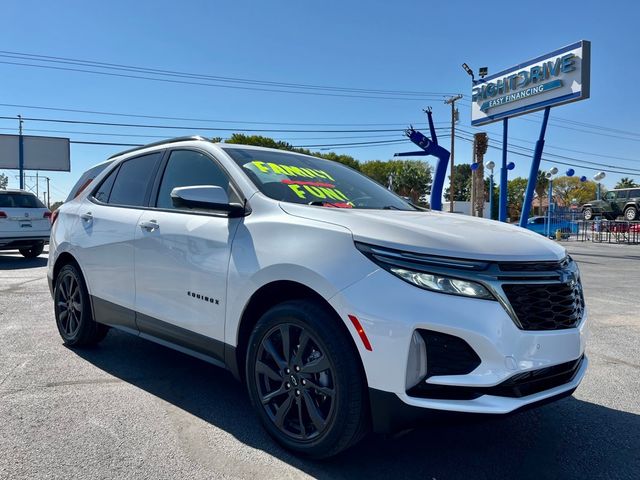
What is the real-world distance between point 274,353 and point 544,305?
1.40 metres

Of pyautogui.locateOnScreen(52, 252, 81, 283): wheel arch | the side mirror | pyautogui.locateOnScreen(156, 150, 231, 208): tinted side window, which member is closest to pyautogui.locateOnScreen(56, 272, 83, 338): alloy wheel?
pyautogui.locateOnScreen(52, 252, 81, 283): wheel arch

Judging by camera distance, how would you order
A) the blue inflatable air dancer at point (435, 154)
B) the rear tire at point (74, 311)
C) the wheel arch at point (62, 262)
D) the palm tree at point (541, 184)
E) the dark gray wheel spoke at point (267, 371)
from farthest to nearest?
the palm tree at point (541, 184)
the blue inflatable air dancer at point (435, 154)
the wheel arch at point (62, 262)
the rear tire at point (74, 311)
the dark gray wheel spoke at point (267, 371)

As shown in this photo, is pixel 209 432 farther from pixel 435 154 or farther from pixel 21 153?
pixel 21 153

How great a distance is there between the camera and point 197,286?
10.2ft

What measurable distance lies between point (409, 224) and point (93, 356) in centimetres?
331

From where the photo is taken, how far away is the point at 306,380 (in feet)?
8.41

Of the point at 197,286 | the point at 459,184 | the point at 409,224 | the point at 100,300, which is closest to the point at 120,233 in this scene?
the point at 100,300

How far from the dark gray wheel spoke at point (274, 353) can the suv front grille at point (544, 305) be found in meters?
1.22

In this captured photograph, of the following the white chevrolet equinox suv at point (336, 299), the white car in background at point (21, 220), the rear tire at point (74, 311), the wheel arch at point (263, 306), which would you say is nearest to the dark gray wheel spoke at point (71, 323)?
the rear tire at point (74, 311)

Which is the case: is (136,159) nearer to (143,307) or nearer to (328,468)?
(143,307)

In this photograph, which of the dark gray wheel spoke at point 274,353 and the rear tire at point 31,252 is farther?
Result: the rear tire at point 31,252

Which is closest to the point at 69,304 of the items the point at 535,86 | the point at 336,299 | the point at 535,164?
the point at 336,299

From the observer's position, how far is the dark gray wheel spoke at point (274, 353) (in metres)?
2.68

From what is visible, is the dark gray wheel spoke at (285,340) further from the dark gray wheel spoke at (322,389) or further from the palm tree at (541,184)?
the palm tree at (541,184)
